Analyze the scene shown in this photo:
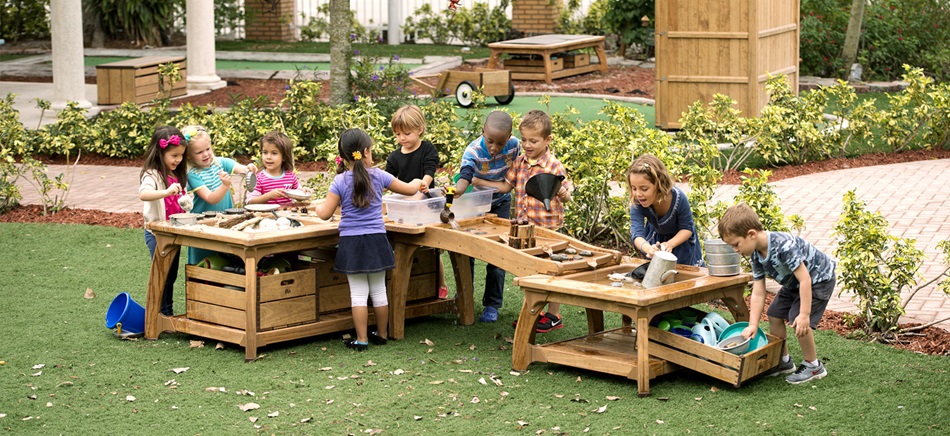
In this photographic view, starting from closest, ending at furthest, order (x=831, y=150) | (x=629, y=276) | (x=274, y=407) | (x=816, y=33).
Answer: (x=274, y=407), (x=629, y=276), (x=831, y=150), (x=816, y=33)

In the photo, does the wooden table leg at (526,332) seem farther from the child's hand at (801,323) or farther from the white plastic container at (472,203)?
the child's hand at (801,323)

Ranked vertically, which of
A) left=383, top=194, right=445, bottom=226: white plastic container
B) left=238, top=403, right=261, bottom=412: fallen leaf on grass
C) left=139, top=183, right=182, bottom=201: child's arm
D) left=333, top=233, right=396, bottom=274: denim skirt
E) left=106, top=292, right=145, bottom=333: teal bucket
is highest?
left=139, top=183, right=182, bottom=201: child's arm

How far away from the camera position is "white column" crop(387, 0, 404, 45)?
26375 mm

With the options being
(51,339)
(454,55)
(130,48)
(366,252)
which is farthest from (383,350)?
(130,48)

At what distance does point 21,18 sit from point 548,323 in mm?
22663

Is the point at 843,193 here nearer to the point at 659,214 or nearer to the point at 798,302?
the point at 659,214

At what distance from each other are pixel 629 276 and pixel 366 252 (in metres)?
1.48

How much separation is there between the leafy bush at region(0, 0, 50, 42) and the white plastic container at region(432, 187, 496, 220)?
2156cm

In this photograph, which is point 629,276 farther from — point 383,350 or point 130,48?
point 130,48

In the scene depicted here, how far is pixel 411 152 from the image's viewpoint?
7066 mm

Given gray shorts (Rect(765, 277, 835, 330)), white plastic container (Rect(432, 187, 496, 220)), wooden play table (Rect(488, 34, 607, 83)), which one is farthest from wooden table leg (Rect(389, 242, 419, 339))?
wooden play table (Rect(488, 34, 607, 83))

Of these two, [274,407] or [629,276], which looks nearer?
[274,407]

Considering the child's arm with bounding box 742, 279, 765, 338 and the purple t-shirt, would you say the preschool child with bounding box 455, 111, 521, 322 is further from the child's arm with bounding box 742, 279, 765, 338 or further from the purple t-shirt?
the child's arm with bounding box 742, 279, 765, 338

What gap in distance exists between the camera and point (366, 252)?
644 centimetres
